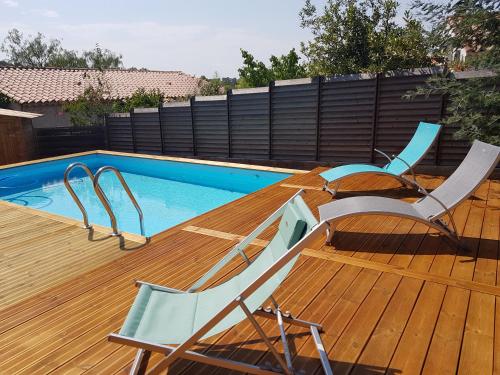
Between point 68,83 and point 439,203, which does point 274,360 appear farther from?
point 68,83

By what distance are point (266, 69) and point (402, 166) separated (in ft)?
36.9

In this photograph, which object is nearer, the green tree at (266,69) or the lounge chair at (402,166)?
the lounge chair at (402,166)

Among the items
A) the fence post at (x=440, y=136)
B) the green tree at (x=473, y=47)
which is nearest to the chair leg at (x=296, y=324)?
the green tree at (x=473, y=47)

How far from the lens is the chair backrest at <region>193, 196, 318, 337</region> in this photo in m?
1.91

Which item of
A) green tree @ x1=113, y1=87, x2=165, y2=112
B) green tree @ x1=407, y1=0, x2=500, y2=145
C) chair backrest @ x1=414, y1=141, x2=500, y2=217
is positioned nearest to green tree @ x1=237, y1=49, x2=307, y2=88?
green tree @ x1=113, y1=87, x2=165, y2=112

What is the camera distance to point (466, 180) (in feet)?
12.3

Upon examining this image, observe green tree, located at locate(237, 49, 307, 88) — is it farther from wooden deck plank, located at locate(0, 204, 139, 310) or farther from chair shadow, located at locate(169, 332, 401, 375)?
chair shadow, located at locate(169, 332, 401, 375)

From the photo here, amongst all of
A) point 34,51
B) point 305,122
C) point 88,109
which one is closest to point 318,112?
point 305,122

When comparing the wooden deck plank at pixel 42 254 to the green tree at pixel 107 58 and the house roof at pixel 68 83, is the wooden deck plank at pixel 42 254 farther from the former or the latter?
the green tree at pixel 107 58

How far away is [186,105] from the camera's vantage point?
470 inches

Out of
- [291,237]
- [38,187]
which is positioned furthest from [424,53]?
[38,187]

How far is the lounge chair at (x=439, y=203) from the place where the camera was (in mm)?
3355

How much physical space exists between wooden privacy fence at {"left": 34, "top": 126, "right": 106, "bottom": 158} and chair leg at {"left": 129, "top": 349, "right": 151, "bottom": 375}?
1349 centimetres

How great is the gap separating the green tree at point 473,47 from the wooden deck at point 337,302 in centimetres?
216
